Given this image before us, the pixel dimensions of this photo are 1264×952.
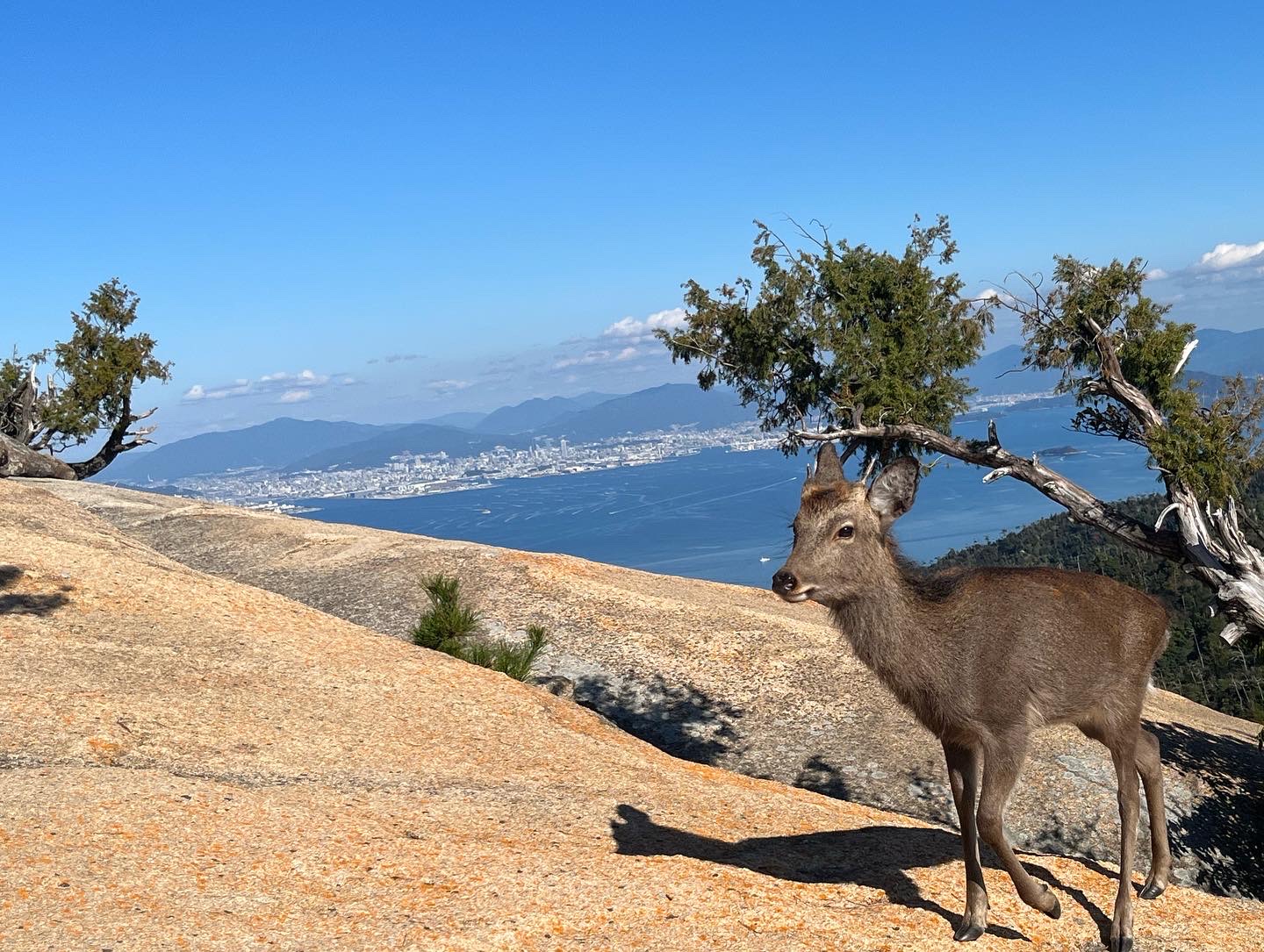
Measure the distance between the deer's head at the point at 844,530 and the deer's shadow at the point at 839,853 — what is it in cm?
260

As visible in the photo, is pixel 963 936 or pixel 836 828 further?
pixel 836 828

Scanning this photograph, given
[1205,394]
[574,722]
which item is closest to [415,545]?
[574,722]

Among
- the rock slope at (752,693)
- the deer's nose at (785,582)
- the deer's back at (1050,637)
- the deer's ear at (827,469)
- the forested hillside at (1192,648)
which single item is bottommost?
the forested hillside at (1192,648)

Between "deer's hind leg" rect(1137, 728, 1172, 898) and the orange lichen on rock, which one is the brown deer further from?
the orange lichen on rock

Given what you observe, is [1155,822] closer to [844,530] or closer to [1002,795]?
[1002,795]

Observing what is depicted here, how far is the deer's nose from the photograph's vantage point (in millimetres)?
6398

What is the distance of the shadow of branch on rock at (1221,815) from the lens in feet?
42.6

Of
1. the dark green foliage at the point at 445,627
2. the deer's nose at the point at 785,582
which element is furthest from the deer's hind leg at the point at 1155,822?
the dark green foliage at the point at 445,627

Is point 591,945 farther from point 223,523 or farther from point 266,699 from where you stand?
point 223,523

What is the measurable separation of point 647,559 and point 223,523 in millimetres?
119868

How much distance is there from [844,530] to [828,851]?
3788 millimetres

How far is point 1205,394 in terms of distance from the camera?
17562 mm

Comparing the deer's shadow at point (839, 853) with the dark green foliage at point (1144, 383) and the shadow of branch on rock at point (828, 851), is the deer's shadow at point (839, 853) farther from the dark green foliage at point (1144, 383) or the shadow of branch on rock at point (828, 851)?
the dark green foliage at point (1144, 383)

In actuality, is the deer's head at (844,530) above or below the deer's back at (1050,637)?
above
